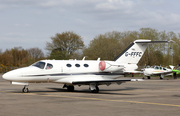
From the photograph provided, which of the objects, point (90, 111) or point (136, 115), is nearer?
point (136, 115)

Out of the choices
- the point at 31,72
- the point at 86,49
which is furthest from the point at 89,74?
the point at 86,49

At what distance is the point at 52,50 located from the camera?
64.7 metres

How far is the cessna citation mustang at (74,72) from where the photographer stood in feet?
58.4

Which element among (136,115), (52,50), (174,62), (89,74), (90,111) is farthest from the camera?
(174,62)

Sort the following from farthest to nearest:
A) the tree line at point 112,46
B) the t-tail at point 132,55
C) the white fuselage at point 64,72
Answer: the tree line at point 112,46, the t-tail at point 132,55, the white fuselage at point 64,72

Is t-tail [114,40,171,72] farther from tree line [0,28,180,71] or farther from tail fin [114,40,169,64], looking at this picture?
tree line [0,28,180,71]

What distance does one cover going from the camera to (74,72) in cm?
1923

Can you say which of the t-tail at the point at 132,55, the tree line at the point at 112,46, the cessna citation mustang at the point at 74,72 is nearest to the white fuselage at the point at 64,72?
the cessna citation mustang at the point at 74,72

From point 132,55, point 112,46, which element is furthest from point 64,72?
point 112,46

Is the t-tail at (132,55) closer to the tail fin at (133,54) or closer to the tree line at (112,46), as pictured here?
the tail fin at (133,54)

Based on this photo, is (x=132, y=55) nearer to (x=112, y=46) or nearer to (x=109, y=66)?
(x=109, y=66)

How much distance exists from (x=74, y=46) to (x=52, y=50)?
265 inches

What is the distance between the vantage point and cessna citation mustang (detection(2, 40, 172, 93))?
701 inches

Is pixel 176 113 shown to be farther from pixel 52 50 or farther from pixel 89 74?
pixel 52 50
